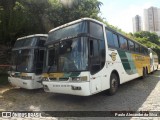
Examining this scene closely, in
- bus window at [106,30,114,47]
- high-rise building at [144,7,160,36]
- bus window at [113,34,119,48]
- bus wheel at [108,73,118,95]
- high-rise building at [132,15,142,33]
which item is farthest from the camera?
A: high-rise building at [132,15,142,33]

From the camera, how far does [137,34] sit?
64438 millimetres

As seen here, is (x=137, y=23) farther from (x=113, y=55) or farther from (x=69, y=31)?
(x=69, y=31)

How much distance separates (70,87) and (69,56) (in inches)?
43.2

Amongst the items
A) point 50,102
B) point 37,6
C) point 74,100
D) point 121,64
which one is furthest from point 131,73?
point 37,6

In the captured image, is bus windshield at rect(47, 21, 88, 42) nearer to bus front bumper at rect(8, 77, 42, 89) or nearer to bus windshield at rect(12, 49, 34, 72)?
bus windshield at rect(12, 49, 34, 72)

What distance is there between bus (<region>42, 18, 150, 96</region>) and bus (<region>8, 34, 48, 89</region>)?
5.59 feet

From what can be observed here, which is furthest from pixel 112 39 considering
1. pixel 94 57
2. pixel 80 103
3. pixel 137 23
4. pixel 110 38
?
pixel 137 23

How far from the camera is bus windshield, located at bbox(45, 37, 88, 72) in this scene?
260 inches

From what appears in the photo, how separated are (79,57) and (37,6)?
39.9 ft

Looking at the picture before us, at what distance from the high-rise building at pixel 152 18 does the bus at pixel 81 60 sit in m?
87.1

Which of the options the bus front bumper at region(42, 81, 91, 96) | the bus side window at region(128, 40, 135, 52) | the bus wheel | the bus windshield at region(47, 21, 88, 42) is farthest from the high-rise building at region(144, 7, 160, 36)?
the bus front bumper at region(42, 81, 91, 96)

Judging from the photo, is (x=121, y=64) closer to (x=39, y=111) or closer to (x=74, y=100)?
(x=74, y=100)

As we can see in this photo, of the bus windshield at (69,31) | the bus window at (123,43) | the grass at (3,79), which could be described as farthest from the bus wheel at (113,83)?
the grass at (3,79)

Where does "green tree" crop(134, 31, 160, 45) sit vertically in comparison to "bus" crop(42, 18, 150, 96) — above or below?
above
